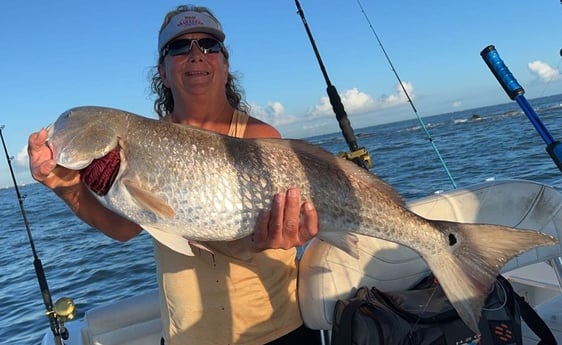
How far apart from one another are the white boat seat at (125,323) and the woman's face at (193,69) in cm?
185

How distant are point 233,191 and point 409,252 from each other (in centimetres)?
134

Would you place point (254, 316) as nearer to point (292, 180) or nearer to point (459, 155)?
point (292, 180)

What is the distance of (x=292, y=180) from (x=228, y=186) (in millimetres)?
320

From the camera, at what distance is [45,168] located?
225 centimetres

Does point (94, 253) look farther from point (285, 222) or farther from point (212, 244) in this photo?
point (285, 222)

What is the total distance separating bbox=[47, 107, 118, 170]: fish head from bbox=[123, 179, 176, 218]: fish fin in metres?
0.21

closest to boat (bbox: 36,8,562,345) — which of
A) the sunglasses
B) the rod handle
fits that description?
the rod handle

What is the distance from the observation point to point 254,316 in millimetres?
2531

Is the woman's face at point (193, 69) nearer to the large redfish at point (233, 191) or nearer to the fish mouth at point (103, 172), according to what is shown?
the large redfish at point (233, 191)

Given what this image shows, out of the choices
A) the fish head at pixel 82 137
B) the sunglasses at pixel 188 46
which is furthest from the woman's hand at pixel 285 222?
the sunglasses at pixel 188 46

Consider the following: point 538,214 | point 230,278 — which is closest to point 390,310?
point 230,278

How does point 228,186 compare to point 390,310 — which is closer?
point 228,186

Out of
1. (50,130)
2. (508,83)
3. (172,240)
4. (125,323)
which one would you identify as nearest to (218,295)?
(172,240)

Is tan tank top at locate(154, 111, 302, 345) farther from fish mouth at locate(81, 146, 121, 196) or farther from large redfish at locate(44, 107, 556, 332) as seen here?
fish mouth at locate(81, 146, 121, 196)
